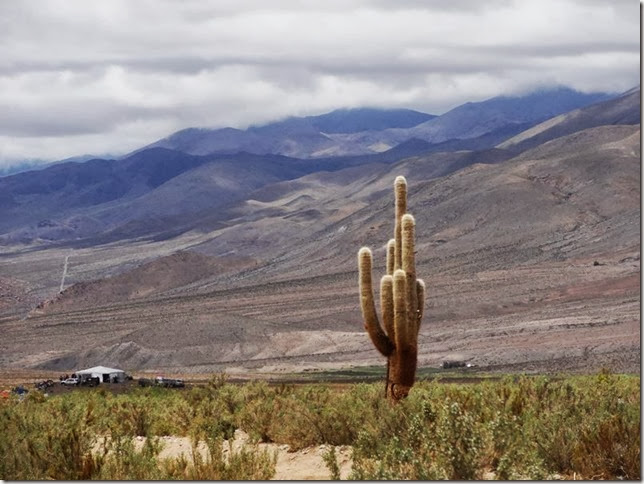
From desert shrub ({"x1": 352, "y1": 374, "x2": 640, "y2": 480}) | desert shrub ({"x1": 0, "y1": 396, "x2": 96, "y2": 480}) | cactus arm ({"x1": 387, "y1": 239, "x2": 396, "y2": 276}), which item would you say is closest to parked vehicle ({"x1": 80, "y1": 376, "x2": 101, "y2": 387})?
cactus arm ({"x1": 387, "y1": 239, "x2": 396, "y2": 276})

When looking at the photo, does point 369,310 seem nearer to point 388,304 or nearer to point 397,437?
point 388,304

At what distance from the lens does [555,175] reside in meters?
122

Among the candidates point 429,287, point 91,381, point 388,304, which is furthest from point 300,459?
point 429,287

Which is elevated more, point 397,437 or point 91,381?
point 397,437

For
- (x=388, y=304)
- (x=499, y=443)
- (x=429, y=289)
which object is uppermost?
(x=388, y=304)

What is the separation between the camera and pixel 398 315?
15.0 meters

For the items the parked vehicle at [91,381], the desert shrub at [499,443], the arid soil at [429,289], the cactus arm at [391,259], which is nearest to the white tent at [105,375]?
the parked vehicle at [91,381]

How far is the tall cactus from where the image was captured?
49.2 ft

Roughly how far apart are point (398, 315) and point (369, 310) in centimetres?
39

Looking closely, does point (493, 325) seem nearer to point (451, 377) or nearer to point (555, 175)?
point (451, 377)

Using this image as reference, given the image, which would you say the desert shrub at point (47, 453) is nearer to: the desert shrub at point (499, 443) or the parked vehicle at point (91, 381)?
the desert shrub at point (499, 443)

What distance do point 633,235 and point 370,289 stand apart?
267 feet

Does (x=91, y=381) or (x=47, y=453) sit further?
(x=91, y=381)

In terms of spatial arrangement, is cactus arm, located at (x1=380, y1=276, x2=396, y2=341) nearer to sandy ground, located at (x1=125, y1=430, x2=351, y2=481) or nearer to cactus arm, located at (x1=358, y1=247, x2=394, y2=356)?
cactus arm, located at (x1=358, y1=247, x2=394, y2=356)
